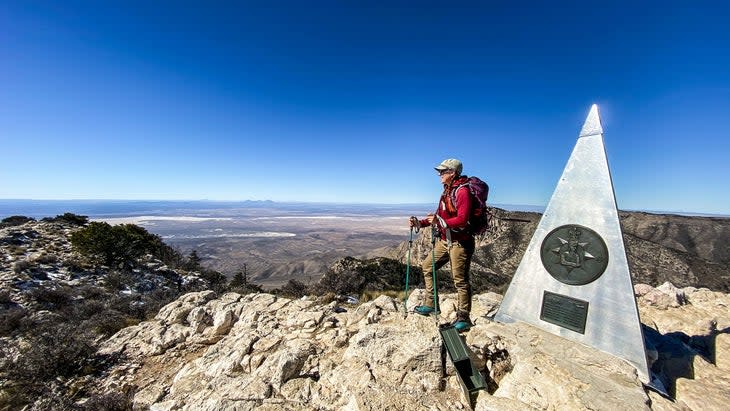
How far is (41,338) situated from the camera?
5.73 m

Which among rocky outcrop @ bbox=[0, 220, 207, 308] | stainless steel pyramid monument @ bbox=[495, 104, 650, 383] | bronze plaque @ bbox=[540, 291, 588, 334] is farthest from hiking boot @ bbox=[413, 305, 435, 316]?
rocky outcrop @ bbox=[0, 220, 207, 308]

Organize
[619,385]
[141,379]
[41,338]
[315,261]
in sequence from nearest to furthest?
[619,385] → [141,379] → [41,338] → [315,261]

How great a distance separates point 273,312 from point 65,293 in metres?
10.5

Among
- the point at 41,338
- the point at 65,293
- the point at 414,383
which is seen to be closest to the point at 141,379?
the point at 41,338

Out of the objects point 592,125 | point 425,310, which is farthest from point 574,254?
point 425,310

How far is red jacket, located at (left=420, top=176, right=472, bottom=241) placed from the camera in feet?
13.8

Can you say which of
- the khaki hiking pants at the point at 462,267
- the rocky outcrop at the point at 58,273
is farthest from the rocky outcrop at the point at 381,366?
the rocky outcrop at the point at 58,273

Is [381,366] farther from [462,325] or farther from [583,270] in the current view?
[583,270]

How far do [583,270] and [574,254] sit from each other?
242mm

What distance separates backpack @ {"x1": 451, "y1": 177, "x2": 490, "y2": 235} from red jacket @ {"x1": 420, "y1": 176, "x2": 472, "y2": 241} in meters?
0.08

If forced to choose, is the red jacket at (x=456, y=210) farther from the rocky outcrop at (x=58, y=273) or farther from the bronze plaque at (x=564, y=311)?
the rocky outcrop at (x=58, y=273)

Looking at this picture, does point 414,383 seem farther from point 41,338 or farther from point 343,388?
point 41,338

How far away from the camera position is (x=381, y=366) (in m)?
3.88

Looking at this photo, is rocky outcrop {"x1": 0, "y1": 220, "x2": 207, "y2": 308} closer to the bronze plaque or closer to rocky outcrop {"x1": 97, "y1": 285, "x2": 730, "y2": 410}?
rocky outcrop {"x1": 97, "y1": 285, "x2": 730, "y2": 410}
